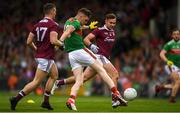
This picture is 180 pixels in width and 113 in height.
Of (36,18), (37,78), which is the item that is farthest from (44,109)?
(36,18)

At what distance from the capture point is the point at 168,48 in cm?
2347

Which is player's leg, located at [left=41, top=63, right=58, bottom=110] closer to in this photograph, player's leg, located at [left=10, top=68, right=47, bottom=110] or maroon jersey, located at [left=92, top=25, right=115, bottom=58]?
player's leg, located at [left=10, top=68, right=47, bottom=110]

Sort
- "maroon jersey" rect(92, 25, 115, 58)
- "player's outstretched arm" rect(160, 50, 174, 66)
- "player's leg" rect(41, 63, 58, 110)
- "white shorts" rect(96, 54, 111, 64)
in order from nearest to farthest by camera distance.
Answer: "player's leg" rect(41, 63, 58, 110) → "white shorts" rect(96, 54, 111, 64) → "maroon jersey" rect(92, 25, 115, 58) → "player's outstretched arm" rect(160, 50, 174, 66)

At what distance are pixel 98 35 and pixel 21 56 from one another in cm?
1399

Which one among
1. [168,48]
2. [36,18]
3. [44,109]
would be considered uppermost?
[36,18]

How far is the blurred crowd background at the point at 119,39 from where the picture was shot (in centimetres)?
3103

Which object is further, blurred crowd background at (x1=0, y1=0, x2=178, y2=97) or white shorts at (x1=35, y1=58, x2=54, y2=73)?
blurred crowd background at (x1=0, y1=0, x2=178, y2=97)

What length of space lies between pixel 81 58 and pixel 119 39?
1611 cm

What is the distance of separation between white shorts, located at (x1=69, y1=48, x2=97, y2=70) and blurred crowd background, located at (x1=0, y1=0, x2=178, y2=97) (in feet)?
36.5

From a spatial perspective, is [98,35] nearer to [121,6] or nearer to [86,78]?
[86,78]

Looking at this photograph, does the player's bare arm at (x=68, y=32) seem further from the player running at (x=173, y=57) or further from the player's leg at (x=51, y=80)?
the player running at (x=173, y=57)

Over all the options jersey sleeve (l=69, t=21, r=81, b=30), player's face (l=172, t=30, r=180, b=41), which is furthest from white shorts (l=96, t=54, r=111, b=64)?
player's face (l=172, t=30, r=180, b=41)

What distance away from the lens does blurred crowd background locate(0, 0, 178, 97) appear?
31.0 metres

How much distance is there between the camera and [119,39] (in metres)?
34.0
